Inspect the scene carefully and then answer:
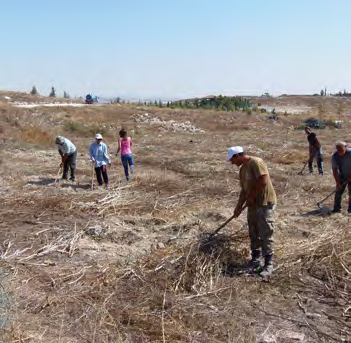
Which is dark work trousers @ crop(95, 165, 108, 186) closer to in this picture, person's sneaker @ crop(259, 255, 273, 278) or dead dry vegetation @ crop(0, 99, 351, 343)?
dead dry vegetation @ crop(0, 99, 351, 343)

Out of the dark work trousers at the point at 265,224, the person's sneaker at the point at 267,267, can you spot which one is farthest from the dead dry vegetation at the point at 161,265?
the dark work trousers at the point at 265,224

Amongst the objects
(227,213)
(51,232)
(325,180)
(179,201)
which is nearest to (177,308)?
(51,232)

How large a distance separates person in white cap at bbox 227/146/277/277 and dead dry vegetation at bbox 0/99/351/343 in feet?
1.01

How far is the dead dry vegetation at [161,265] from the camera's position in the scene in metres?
4.10

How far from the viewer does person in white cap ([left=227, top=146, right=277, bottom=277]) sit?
496 centimetres

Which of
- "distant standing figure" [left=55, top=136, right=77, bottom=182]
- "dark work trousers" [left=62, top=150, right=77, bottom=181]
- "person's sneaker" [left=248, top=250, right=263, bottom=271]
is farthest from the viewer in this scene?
"dark work trousers" [left=62, top=150, right=77, bottom=181]

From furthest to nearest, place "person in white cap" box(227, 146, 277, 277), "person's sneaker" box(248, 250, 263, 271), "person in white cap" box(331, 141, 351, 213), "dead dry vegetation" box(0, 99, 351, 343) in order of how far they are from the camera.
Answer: "person in white cap" box(331, 141, 351, 213) < "person's sneaker" box(248, 250, 263, 271) < "person in white cap" box(227, 146, 277, 277) < "dead dry vegetation" box(0, 99, 351, 343)

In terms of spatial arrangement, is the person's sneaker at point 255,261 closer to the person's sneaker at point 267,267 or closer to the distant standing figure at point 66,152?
the person's sneaker at point 267,267

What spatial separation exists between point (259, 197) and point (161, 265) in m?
1.35

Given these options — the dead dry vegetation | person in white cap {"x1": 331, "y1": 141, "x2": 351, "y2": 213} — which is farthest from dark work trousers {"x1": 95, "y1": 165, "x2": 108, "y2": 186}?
person in white cap {"x1": 331, "y1": 141, "x2": 351, "y2": 213}

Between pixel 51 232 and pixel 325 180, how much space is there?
21.7 feet

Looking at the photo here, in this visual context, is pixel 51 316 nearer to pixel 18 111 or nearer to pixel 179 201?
pixel 179 201

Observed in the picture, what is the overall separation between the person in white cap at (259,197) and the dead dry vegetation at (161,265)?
1.01ft

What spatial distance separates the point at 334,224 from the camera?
6938 millimetres
